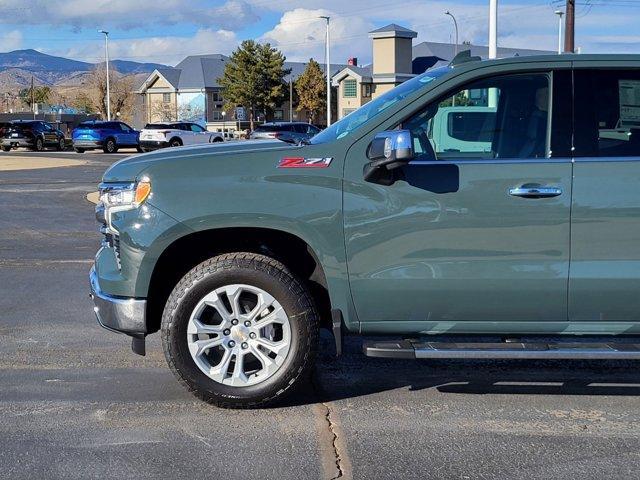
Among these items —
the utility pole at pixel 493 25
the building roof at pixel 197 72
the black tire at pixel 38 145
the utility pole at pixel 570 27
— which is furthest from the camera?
the building roof at pixel 197 72

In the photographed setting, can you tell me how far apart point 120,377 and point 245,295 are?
135 cm

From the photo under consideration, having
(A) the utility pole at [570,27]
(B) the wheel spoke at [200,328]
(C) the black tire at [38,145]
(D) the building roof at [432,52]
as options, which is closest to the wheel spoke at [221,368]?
(B) the wheel spoke at [200,328]

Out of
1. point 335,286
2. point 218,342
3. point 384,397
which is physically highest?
point 335,286

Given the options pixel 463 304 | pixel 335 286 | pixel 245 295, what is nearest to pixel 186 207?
pixel 245 295

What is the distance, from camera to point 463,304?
4.85m

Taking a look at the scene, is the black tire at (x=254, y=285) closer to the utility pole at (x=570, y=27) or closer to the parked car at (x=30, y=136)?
the utility pole at (x=570, y=27)

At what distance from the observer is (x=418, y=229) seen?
4820mm

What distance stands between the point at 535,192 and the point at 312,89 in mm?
75003

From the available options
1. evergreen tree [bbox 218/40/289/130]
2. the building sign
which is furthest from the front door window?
evergreen tree [bbox 218/40/289/130]

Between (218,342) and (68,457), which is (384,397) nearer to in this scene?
(218,342)

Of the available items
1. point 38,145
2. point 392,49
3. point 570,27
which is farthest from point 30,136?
point 570,27

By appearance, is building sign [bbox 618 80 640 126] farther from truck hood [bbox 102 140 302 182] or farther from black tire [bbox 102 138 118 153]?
black tire [bbox 102 138 118 153]

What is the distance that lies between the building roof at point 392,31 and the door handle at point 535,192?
54.8 meters

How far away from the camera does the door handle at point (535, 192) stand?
4.77 metres
